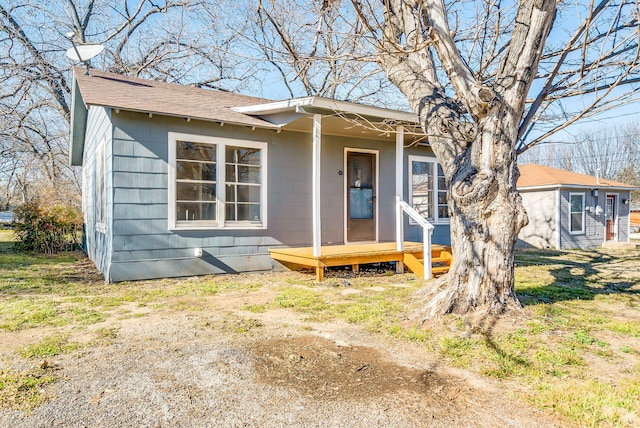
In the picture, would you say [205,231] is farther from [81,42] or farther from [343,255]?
[81,42]

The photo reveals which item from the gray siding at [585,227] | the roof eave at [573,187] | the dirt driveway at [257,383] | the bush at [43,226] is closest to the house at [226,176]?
the bush at [43,226]

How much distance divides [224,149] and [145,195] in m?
1.49

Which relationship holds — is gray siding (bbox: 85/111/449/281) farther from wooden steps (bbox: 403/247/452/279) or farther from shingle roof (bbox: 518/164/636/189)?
shingle roof (bbox: 518/164/636/189)

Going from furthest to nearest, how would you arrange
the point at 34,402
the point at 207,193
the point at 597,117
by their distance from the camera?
the point at 207,193 → the point at 597,117 → the point at 34,402

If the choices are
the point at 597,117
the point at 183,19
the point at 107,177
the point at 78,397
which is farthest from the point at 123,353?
the point at 183,19

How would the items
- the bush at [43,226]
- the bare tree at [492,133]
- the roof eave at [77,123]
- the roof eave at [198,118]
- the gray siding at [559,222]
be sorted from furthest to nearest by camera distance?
the gray siding at [559,222] < the bush at [43,226] < the roof eave at [77,123] < the roof eave at [198,118] < the bare tree at [492,133]

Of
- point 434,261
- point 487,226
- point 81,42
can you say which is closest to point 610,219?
point 434,261

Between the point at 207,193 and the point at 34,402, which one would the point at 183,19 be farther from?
the point at 34,402

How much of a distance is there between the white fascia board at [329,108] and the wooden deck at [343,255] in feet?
7.40

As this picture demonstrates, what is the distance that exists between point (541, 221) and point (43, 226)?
1567 cm

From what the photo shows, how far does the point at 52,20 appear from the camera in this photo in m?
15.7

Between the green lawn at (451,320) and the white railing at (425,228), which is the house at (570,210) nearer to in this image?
the green lawn at (451,320)

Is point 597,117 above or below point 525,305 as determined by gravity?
above

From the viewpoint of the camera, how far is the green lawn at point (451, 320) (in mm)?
2441
